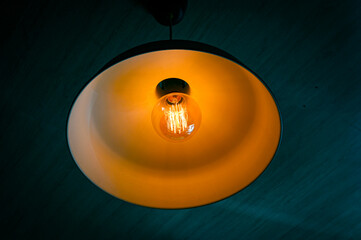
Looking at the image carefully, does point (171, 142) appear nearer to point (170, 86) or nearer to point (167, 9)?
point (170, 86)

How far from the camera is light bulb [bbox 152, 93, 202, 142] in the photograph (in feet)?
2.42

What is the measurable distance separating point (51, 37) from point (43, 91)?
0.75 feet

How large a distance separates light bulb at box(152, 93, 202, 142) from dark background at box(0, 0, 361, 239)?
0.46 m

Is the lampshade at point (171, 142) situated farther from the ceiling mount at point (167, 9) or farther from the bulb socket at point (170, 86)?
the ceiling mount at point (167, 9)

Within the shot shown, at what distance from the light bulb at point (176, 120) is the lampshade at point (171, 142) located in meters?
0.02

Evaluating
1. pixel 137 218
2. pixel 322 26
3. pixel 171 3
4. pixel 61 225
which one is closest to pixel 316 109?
pixel 322 26

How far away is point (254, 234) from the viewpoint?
68.2 inches

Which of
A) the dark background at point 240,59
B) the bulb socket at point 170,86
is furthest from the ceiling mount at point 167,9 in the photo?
the bulb socket at point 170,86

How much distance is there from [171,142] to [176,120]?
0.17 feet

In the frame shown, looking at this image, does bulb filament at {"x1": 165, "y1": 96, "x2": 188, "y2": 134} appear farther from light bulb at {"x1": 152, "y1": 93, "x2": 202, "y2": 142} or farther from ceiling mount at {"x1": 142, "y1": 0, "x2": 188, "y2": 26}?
ceiling mount at {"x1": 142, "y1": 0, "x2": 188, "y2": 26}

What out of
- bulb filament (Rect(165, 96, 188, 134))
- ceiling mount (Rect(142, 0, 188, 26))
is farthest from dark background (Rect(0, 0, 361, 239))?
bulb filament (Rect(165, 96, 188, 134))

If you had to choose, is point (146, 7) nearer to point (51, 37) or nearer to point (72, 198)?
point (51, 37)

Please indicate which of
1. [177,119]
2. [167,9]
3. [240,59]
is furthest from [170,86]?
[240,59]

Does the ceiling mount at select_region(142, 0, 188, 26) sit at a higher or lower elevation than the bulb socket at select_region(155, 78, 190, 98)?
higher
